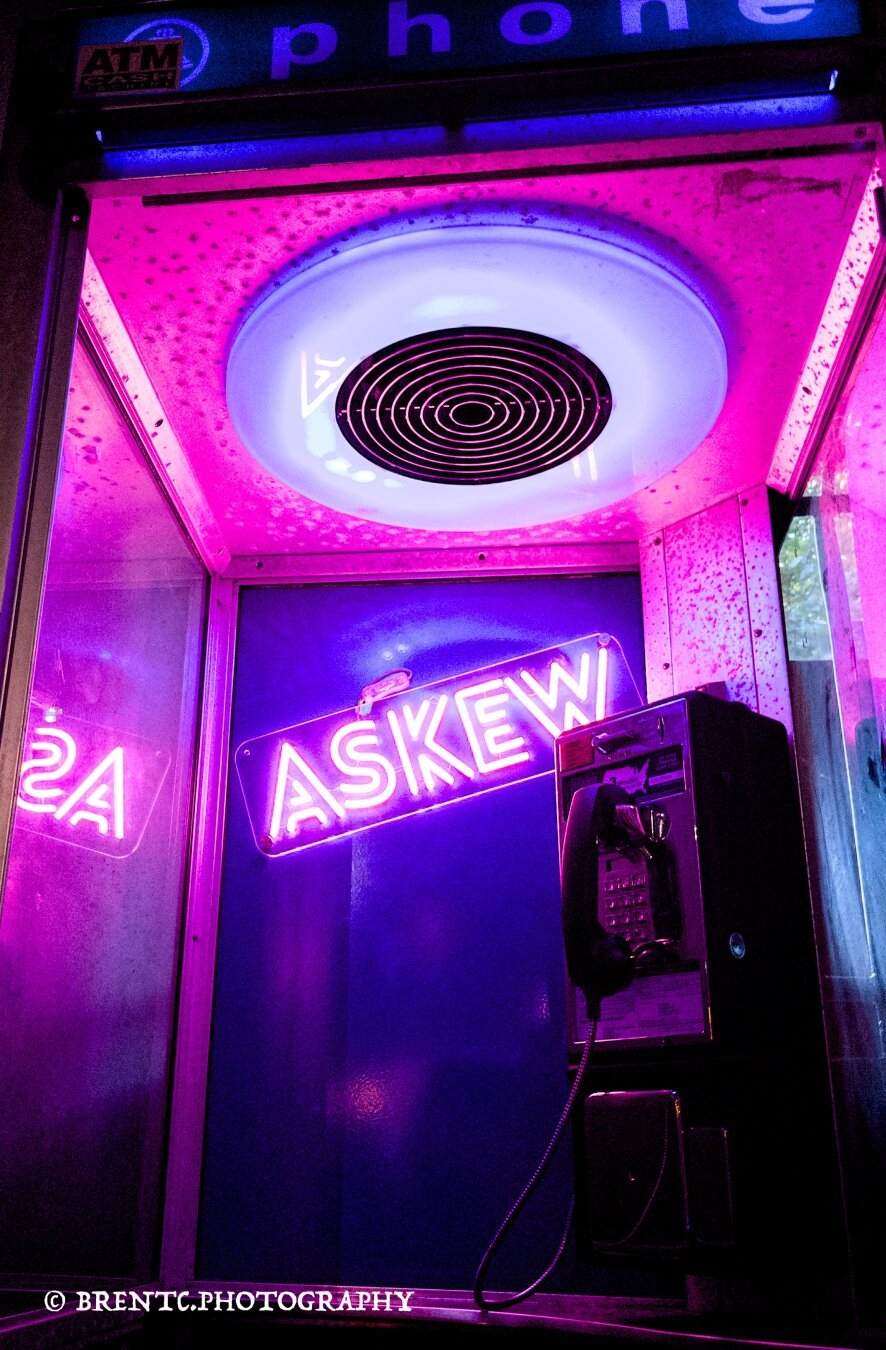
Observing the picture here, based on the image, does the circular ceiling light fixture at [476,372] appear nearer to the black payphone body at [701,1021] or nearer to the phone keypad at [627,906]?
the black payphone body at [701,1021]

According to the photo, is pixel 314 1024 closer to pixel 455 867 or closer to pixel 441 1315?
pixel 455 867

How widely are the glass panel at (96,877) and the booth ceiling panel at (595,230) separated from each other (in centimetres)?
20

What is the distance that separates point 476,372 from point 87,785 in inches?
46.6

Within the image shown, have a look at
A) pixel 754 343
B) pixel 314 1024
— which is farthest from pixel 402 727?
pixel 754 343

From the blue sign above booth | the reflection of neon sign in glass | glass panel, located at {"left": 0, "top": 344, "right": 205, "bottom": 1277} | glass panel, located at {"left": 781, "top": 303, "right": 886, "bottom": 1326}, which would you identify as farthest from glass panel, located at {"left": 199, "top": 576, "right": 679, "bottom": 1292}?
the blue sign above booth

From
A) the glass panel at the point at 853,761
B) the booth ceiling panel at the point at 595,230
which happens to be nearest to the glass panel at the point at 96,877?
the booth ceiling panel at the point at 595,230

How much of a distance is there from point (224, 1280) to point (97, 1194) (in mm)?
553

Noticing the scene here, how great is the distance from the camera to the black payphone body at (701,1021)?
1.86 metres

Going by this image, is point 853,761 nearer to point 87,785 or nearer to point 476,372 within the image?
point 476,372

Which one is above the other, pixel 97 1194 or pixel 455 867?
pixel 455 867

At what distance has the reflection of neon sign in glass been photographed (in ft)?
6.46

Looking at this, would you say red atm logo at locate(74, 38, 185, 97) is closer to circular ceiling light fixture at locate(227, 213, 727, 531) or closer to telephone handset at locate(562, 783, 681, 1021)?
circular ceiling light fixture at locate(227, 213, 727, 531)

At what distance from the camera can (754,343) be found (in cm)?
227

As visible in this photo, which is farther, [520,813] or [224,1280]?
[520,813]
